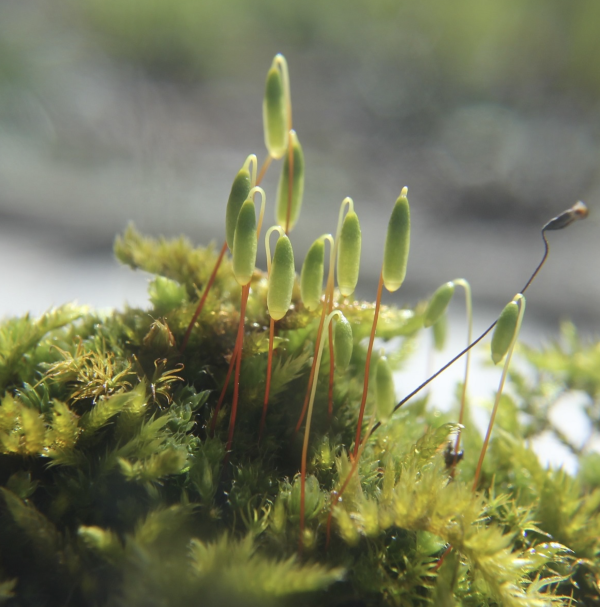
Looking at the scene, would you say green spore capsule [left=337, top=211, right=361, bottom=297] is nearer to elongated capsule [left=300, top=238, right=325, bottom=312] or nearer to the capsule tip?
elongated capsule [left=300, top=238, right=325, bottom=312]

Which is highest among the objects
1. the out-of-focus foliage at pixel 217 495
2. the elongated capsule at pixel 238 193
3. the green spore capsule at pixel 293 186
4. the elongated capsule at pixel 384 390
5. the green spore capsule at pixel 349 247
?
the green spore capsule at pixel 293 186

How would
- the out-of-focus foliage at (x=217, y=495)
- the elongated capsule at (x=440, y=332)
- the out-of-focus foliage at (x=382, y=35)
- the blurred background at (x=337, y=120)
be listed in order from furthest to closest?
the out-of-focus foliage at (x=382, y=35)
the blurred background at (x=337, y=120)
the elongated capsule at (x=440, y=332)
the out-of-focus foliage at (x=217, y=495)

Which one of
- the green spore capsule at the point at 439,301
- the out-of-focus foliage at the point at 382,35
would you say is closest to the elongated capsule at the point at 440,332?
the green spore capsule at the point at 439,301

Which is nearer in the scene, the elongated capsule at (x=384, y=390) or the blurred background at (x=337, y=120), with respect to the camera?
the elongated capsule at (x=384, y=390)

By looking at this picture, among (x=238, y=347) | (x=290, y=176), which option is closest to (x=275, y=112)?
(x=290, y=176)

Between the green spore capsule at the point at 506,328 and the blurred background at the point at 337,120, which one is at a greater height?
the blurred background at the point at 337,120

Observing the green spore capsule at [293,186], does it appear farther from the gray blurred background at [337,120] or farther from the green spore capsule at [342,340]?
the gray blurred background at [337,120]

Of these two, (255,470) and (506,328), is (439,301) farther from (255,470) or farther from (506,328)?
(255,470)
